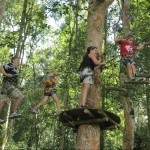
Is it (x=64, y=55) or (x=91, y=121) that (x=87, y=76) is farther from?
(x=64, y=55)

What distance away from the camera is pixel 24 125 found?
88.4ft

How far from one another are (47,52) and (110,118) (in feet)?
66.5

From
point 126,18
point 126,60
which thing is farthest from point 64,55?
point 126,60

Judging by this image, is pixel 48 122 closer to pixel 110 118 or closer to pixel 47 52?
pixel 47 52

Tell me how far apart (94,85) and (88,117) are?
0.75 metres

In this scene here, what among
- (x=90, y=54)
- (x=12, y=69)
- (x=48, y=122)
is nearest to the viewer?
Answer: (x=90, y=54)

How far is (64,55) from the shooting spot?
20797mm

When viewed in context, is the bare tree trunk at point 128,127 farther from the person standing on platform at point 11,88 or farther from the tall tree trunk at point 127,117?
the person standing on platform at point 11,88

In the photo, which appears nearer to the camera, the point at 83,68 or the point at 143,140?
the point at 83,68

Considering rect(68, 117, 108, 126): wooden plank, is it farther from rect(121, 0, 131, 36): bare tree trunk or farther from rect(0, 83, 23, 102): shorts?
rect(121, 0, 131, 36): bare tree trunk

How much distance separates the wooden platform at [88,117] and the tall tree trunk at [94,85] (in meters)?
0.14

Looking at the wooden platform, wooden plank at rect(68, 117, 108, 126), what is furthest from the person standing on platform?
wooden plank at rect(68, 117, 108, 126)

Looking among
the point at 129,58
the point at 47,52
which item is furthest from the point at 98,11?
the point at 47,52

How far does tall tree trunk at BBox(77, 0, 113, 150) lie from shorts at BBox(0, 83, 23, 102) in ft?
7.90
